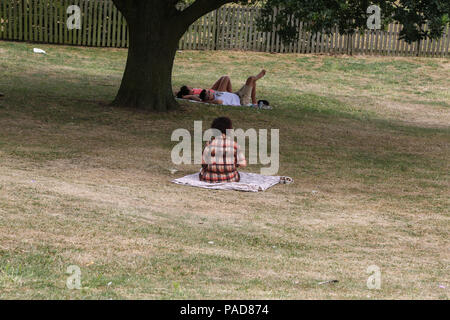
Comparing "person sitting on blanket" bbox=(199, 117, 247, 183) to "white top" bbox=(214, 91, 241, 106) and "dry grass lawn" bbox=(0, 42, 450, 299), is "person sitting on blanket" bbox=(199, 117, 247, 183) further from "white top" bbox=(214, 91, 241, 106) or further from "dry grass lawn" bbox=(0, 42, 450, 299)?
"white top" bbox=(214, 91, 241, 106)

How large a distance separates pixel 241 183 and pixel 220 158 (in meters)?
0.46

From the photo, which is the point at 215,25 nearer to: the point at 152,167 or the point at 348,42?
the point at 348,42

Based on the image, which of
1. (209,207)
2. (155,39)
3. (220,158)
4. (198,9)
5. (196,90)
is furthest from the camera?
(196,90)

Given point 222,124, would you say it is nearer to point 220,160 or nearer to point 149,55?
point 220,160

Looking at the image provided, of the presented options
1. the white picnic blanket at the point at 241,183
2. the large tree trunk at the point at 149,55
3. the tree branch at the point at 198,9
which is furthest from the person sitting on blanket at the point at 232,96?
the white picnic blanket at the point at 241,183

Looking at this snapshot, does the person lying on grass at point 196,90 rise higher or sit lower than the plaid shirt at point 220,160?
higher

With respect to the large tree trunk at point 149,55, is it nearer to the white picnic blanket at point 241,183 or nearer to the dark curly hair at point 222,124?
the white picnic blanket at point 241,183

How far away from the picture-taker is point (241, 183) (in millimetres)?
9664

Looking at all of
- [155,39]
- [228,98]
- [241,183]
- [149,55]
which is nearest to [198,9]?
[155,39]

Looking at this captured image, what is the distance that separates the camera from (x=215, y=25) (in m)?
27.9

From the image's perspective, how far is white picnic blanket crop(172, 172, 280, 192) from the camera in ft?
31.1

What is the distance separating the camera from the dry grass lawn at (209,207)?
18.3ft

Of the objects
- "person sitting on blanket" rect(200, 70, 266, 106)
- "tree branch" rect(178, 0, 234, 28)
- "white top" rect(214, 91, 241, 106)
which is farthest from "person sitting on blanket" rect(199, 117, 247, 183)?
"white top" rect(214, 91, 241, 106)
